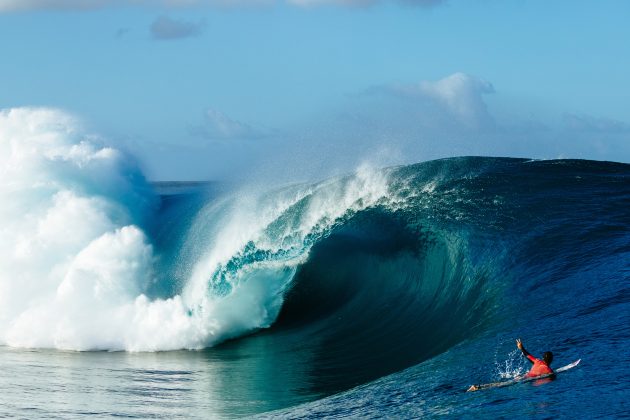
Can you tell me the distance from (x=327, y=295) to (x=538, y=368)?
28.9 feet

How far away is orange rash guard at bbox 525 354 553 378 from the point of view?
801 cm

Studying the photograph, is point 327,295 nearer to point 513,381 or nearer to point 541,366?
point 513,381

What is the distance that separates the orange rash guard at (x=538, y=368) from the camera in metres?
8.01

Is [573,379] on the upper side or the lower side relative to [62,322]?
lower

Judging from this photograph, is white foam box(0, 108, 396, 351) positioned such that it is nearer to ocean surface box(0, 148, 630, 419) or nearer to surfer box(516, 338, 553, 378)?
ocean surface box(0, 148, 630, 419)

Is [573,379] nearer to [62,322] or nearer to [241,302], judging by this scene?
[241,302]

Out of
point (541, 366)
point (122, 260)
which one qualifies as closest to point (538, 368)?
point (541, 366)

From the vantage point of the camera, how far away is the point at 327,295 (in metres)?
16.6

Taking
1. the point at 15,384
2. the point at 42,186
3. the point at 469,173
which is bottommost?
the point at 15,384

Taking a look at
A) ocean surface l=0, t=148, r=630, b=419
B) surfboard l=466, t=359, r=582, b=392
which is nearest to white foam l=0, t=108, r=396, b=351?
ocean surface l=0, t=148, r=630, b=419

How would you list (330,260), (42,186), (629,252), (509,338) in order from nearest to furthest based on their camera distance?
(509,338) → (629,252) → (330,260) → (42,186)

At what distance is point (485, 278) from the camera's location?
1332 centimetres

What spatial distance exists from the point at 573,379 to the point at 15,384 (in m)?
7.68

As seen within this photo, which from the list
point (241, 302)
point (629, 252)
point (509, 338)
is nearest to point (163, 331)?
point (241, 302)
